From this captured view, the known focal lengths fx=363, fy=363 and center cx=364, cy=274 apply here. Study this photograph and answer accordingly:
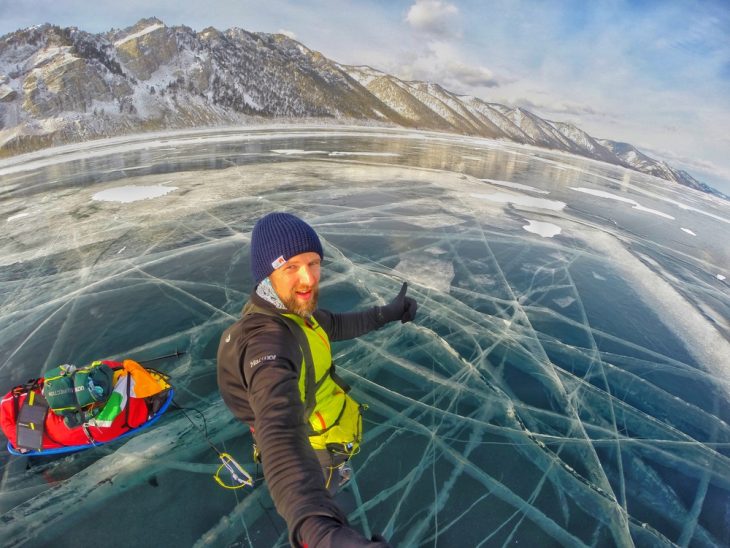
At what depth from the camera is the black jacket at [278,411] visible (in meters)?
1.42

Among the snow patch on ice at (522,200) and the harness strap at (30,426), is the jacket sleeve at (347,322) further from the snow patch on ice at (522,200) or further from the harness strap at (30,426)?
the snow patch on ice at (522,200)

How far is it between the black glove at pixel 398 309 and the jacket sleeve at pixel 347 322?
1.1 inches

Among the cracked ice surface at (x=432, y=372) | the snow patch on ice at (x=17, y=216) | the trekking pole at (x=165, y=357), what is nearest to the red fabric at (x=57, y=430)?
the cracked ice surface at (x=432, y=372)

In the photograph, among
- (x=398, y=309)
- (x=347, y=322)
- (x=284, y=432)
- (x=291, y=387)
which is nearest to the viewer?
(x=284, y=432)

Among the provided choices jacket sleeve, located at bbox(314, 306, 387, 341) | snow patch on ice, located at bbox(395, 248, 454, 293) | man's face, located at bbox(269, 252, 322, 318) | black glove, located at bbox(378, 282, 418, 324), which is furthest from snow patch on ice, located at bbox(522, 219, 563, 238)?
man's face, located at bbox(269, 252, 322, 318)

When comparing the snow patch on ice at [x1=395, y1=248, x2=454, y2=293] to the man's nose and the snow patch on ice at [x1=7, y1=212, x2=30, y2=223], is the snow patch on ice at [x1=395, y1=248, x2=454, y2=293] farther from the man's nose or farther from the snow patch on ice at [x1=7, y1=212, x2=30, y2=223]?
the snow patch on ice at [x1=7, y1=212, x2=30, y2=223]

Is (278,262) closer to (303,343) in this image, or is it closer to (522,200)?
(303,343)

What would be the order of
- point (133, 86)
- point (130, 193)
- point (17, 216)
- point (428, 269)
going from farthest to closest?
point (133, 86) → point (130, 193) → point (17, 216) → point (428, 269)

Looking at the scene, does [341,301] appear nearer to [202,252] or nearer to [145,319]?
[145,319]

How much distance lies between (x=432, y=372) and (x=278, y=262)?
268 centimetres

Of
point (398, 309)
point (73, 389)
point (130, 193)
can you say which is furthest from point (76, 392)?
point (130, 193)

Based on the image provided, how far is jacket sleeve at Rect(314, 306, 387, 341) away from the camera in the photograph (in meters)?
2.91

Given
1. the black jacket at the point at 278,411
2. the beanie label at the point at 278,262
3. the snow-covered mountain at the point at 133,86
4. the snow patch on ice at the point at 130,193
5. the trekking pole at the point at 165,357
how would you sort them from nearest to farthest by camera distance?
the black jacket at the point at 278,411, the beanie label at the point at 278,262, the trekking pole at the point at 165,357, the snow patch on ice at the point at 130,193, the snow-covered mountain at the point at 133,86

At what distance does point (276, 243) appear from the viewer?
2.12 metres
